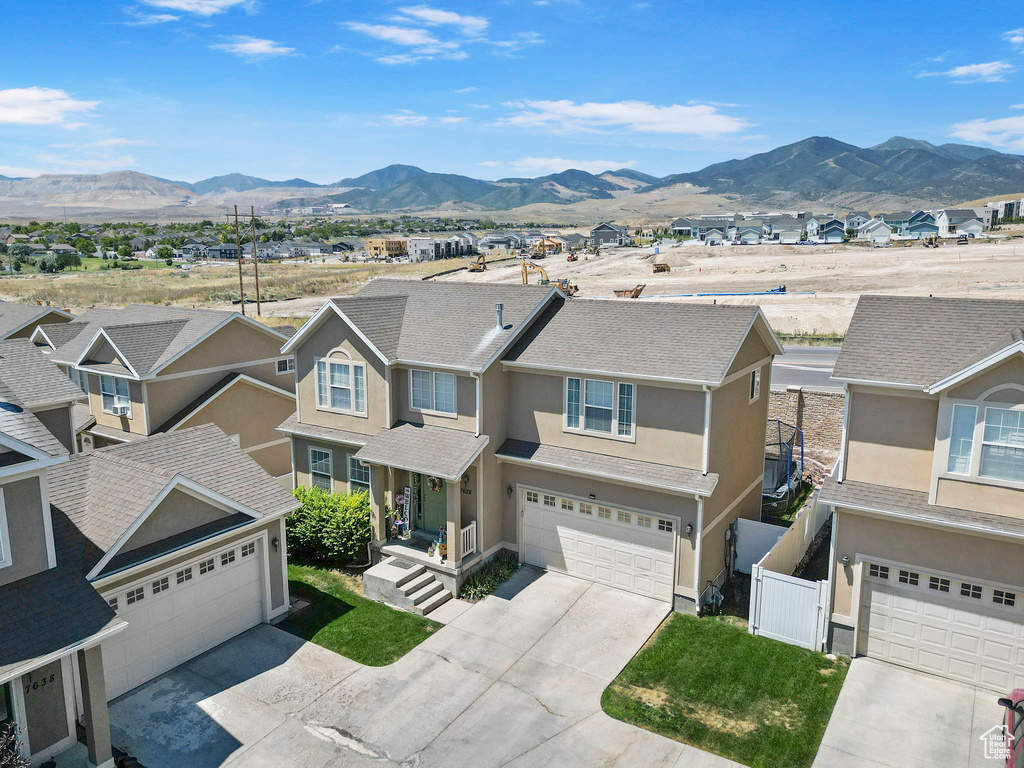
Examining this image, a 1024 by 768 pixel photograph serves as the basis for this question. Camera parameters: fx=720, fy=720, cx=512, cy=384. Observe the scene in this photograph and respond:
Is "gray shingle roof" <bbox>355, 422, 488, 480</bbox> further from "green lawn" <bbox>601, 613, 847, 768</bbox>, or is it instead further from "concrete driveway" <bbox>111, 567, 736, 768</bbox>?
"green lawn" <bbox>601, 613, 847, 768</bbox>

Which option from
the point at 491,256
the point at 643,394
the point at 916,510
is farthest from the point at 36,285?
the point at 916,510

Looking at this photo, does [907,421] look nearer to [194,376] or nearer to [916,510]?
[916,510]

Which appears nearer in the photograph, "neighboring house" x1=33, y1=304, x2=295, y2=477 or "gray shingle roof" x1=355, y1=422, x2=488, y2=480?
"gray shingle roof" x1=355, y1=422, x2=488, y2=480

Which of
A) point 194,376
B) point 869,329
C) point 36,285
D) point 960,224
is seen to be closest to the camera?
point 869,329

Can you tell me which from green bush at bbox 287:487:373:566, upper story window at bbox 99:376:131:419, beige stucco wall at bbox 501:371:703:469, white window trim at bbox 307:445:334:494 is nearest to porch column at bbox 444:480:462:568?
beige stucco wall at bbox 501:371:703:469

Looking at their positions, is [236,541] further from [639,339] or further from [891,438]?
[891,438]

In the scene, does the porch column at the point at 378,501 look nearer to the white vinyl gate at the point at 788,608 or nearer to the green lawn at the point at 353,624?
the green lawn at the point at 353,624
